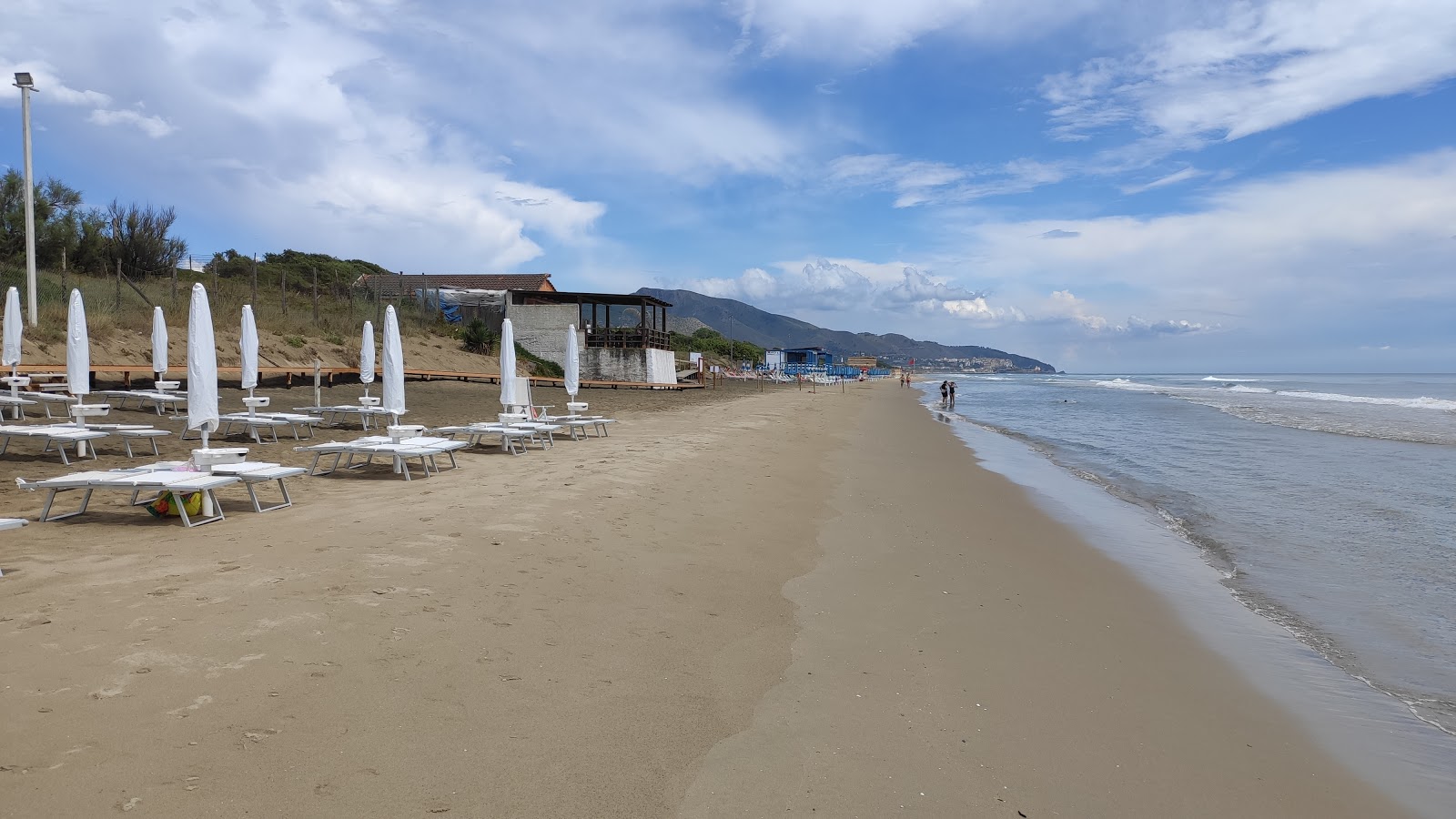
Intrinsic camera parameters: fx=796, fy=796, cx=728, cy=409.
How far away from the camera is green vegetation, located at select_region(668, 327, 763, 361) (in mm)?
67525

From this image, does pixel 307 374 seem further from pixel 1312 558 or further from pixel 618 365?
pixel 1312 558

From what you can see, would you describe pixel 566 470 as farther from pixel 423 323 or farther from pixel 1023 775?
pixel 423 323

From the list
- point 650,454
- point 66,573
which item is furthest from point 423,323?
point 66,573

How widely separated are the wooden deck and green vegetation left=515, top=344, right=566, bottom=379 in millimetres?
1855

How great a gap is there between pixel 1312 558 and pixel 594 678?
6746mm

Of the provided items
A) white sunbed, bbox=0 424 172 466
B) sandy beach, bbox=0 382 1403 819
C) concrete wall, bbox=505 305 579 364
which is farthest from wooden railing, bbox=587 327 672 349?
sandy beach, bbox=0 382 1403 819

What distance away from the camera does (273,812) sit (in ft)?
7.97

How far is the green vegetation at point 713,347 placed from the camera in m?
67.5

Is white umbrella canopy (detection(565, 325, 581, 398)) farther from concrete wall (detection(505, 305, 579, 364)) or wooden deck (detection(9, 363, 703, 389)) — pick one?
concrete wall (detection(505, 305, 579, 364))

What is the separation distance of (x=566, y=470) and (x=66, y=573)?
530cm

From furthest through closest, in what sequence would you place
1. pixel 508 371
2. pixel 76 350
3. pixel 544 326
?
1. pixel 544 326
2. pixel 508 371
3. pixel 76 350

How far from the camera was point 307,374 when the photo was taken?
66.6 feet

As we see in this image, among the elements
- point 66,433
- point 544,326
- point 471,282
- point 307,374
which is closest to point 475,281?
point 471,282

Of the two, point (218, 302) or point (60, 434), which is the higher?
point (218, 302)
